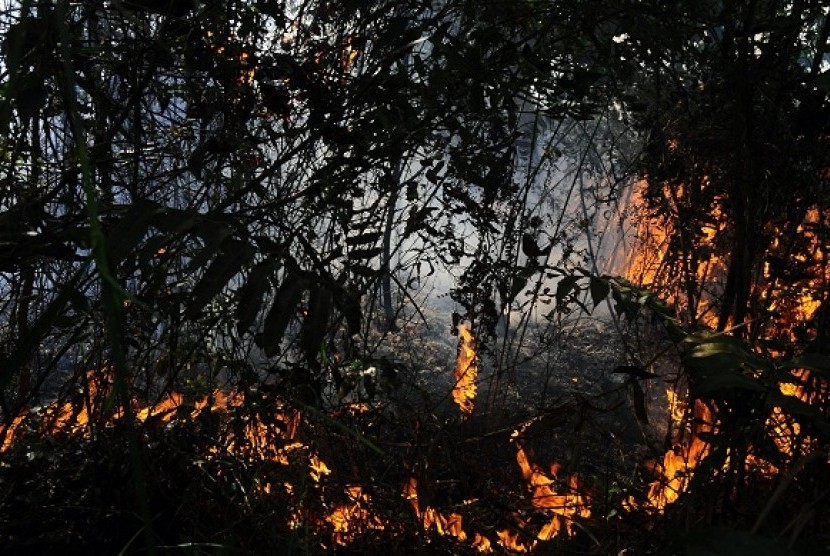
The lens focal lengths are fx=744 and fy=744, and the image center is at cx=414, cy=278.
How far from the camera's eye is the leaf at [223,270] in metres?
0.85

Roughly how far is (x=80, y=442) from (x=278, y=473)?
0.55m

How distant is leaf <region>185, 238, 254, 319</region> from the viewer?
846mm

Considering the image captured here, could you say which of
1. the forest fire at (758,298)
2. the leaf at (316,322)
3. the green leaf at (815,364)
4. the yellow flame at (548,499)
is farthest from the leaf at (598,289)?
the yellow flame at (548,499)

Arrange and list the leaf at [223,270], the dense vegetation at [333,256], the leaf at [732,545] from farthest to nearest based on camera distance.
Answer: the dense vegetation at [333,256], the leaf at [223,270], the leaf at [732,545]

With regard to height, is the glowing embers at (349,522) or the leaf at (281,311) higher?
the leaf at (281,311)

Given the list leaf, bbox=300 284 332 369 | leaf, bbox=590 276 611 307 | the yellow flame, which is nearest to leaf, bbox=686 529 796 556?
leaf, bbox=300 284 332 369

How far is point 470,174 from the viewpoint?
6.05 feet

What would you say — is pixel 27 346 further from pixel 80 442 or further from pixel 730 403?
pixel 80 442

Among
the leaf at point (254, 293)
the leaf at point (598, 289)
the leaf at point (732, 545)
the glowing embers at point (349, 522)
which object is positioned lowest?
the glowing embers at point (349, 522)

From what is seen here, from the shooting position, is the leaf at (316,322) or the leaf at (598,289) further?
the leaf at (598,289)

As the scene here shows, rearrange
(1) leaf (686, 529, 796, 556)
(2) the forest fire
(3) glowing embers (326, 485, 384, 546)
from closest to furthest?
(1) leaf (686, 529, 796, 556) < (2) the forest fire < (3) glowing embers (326, 485, 384, 546)

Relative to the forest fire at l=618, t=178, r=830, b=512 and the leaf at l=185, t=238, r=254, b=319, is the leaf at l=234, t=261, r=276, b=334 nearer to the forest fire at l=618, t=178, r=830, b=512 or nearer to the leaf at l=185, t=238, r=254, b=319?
the leaf at l=185, t=238, r=254, b=319

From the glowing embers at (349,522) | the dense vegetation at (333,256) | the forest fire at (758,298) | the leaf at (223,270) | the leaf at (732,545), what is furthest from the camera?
the glowing embers at (349,522)

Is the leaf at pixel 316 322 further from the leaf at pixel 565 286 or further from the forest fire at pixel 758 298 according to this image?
the forest fire at pixel 758 298
